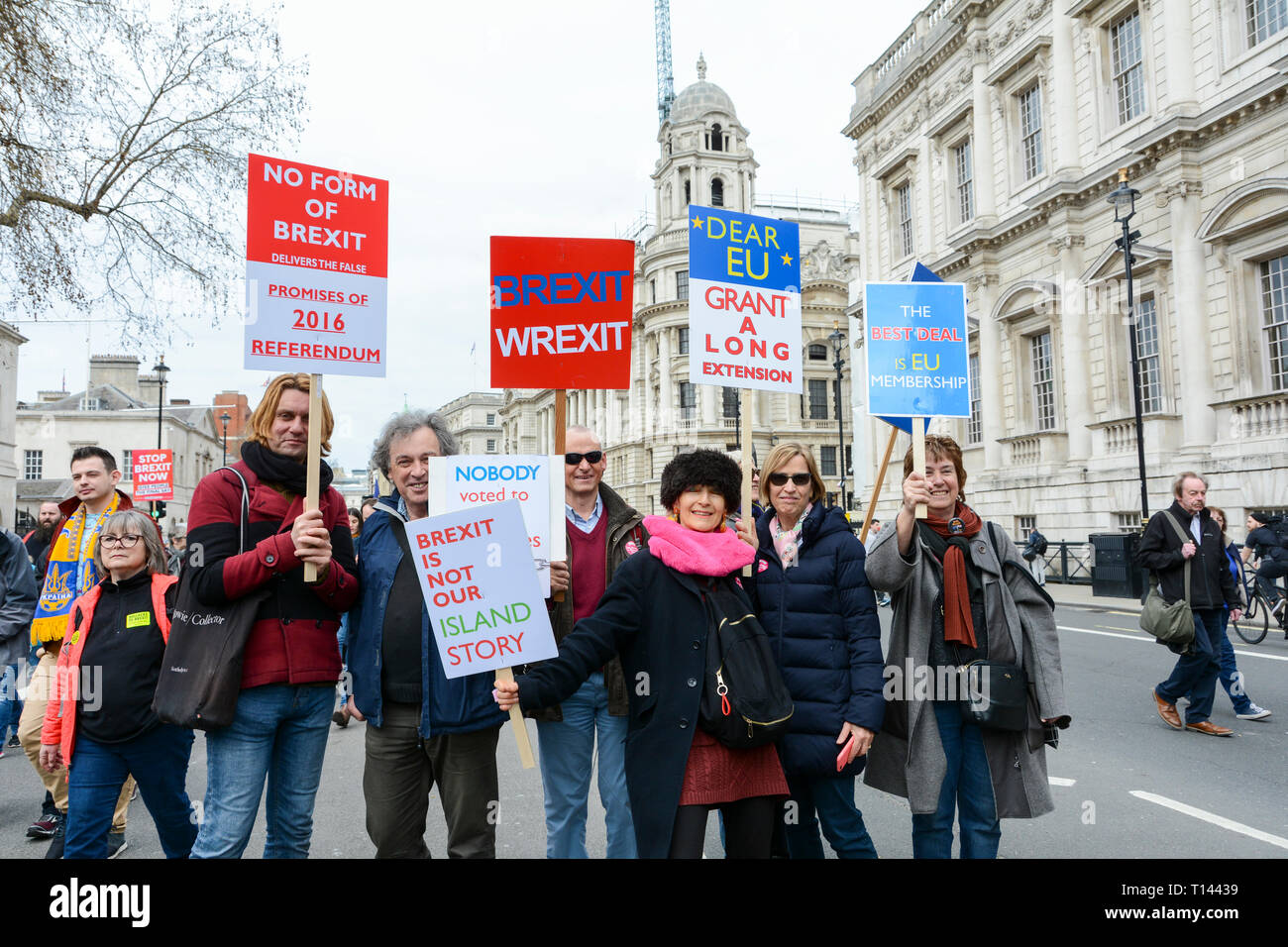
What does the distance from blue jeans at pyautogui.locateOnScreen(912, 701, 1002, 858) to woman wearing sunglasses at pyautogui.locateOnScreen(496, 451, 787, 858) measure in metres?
0.97

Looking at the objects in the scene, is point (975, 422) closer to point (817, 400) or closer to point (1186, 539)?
point (1186, 539)

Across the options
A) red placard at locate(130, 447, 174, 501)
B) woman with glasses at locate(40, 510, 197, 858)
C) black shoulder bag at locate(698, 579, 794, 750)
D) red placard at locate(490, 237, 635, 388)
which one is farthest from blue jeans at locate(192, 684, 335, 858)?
red placard at locate(130, 447, 174, 501)

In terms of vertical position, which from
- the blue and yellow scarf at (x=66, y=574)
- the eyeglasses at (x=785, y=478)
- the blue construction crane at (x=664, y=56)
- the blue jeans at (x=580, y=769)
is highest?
the blue construction crane at (x=664, y=56)

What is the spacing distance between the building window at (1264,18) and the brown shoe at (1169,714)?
1696 cm

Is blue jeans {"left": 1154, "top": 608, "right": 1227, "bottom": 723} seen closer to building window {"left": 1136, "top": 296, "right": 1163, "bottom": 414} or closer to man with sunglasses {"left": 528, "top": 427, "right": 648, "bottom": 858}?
man with sunglasses {"left": 528, "top": 427, "right": 648, "bottom": 858}

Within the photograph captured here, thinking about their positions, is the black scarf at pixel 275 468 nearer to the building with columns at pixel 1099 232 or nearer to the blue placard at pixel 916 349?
the blue placard at pixel 916 349

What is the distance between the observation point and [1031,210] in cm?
2436

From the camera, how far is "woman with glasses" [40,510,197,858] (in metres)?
3.92

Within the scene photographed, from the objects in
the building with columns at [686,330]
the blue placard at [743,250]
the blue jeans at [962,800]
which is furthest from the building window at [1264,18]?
the building with columns at [686,330]

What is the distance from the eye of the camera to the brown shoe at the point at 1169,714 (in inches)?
304
